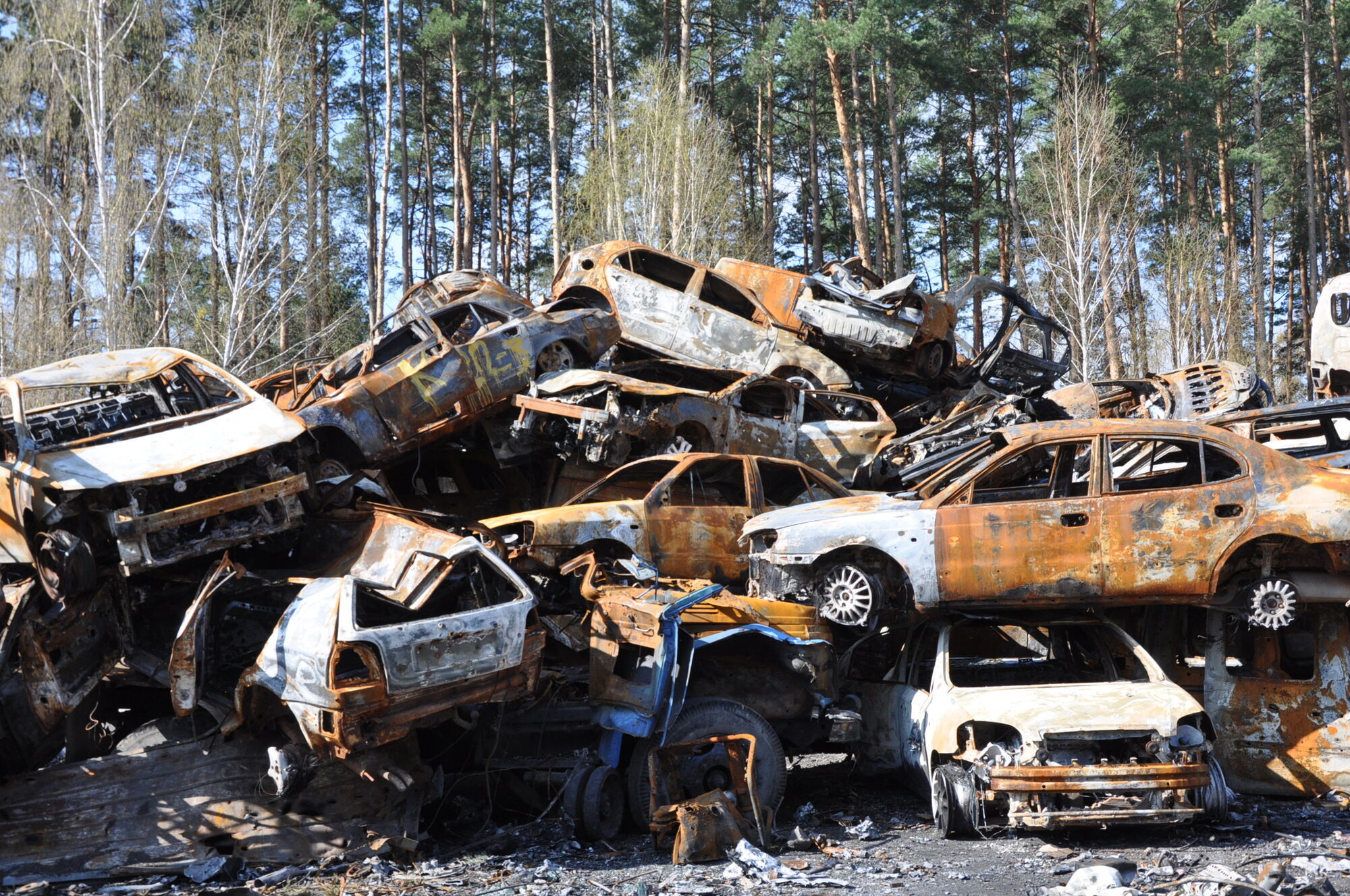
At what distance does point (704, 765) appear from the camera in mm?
7230

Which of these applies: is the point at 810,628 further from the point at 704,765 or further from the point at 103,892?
the point at 103,892

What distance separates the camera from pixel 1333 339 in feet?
46.8

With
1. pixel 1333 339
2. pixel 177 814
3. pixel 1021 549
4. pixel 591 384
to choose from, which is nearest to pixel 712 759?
pixel 1021 549

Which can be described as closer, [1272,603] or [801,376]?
[1272,603]

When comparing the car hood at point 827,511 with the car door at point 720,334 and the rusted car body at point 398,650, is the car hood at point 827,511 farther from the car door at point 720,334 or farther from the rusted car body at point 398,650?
the car door at point 720,334

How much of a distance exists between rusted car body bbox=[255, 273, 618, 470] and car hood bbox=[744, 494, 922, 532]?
378 centimetres

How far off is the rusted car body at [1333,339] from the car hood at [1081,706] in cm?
903

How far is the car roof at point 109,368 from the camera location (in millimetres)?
8500

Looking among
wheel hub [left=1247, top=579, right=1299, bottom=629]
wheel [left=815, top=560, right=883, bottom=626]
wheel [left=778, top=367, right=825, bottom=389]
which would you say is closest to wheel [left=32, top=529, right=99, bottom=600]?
wheel [left=815, top=560, right=883, bottom=626]

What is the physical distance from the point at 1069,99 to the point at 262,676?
26.0 metres

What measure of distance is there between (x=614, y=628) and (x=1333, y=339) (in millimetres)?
11187

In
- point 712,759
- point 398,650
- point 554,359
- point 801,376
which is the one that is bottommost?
point 712,759

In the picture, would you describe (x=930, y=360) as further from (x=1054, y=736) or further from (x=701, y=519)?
(x=1054, y=736)

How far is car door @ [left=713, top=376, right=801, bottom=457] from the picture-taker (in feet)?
39.1
